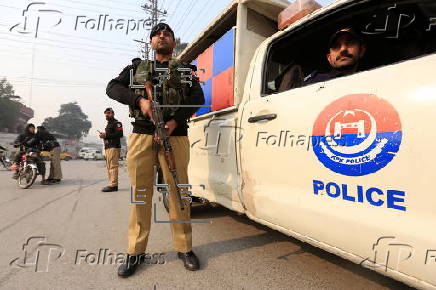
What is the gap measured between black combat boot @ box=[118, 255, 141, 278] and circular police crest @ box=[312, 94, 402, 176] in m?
1.43

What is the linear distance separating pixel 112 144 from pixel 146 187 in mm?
4330

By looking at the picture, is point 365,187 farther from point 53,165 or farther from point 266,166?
Answer: point 53,165

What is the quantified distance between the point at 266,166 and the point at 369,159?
679 millimetres

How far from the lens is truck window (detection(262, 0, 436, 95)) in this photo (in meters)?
1.86

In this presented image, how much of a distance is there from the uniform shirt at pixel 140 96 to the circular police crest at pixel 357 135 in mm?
953

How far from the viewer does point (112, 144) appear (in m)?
6.00

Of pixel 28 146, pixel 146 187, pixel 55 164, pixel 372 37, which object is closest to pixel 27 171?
pixel 28 146

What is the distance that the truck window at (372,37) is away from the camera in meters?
1.86

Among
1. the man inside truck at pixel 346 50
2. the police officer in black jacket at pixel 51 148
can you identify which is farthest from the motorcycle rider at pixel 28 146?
the man inside truck at pixel 346 50

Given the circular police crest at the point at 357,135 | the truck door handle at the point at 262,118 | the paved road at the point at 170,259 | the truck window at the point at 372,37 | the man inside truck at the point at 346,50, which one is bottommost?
the paved road at the point at 170,259

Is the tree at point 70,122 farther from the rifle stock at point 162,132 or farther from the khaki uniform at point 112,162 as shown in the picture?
the rifle stock at point 162,132

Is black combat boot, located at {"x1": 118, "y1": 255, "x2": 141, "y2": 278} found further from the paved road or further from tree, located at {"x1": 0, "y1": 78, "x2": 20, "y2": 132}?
tree, located at {"x1": 0, "y1": 78, "x2": 20, "y2": 132}

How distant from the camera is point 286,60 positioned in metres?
2.65

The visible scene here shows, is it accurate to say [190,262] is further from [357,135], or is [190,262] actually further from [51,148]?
[51,148]
